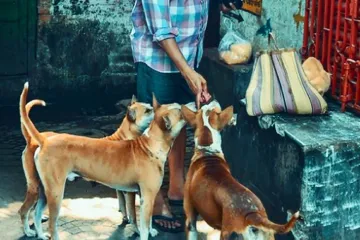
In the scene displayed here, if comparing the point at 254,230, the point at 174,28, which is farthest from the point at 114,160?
the point at 254,230

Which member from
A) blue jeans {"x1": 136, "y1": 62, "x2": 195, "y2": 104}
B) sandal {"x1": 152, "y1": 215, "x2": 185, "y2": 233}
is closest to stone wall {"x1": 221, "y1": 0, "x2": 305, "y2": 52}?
blue jeans {"x1": 136, "y1": 62, "x2": 195, "y2": 104}

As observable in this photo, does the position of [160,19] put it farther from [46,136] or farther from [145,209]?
[145,209]

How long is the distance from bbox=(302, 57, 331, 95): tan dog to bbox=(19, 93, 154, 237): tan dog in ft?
3.67

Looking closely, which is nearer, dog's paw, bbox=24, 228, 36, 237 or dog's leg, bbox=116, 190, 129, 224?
dog's paw, bbox=24, 228, 36, 237

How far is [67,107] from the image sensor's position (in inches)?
340

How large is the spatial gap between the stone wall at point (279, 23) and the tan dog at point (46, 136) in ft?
4.67

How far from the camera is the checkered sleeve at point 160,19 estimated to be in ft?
15.1

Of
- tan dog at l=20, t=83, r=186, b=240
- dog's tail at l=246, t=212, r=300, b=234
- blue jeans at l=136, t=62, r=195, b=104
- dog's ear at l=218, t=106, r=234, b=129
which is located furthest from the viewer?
blue jeans at l=136, t=62, r=195, b=104

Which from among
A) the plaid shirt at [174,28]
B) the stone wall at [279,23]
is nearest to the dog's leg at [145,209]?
the plaid shirt at [174,28]

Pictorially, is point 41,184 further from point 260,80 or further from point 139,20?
point 260,80

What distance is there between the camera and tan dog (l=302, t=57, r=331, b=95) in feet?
16.0

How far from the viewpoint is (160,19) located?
4.62 metres

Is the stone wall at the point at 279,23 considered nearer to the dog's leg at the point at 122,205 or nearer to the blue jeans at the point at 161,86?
the blue jeans at the point at 161,86

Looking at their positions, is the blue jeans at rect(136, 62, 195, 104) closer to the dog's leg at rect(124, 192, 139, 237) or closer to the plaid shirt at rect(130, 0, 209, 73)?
the plaid shirt at rect(130, 0, 209, 73)
